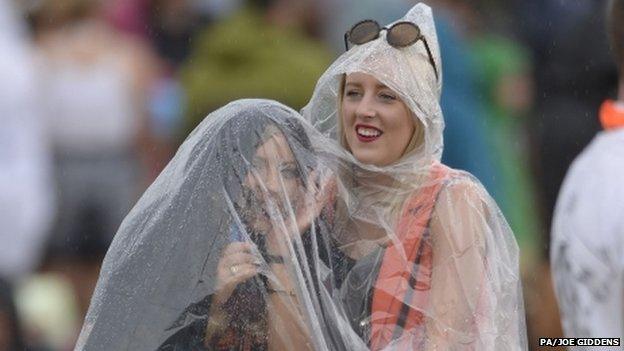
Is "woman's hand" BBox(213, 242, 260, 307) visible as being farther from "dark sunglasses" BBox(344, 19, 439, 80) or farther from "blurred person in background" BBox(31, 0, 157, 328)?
"blurred person in background" BBox(31, 0, 157, 328)

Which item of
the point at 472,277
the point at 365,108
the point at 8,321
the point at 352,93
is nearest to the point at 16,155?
the point at 8,321

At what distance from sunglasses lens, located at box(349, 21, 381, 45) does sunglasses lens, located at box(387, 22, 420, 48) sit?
0.05 metres

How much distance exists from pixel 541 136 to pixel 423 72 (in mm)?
4722

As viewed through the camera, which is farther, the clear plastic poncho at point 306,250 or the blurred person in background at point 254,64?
the blurred person in background at point 254,64

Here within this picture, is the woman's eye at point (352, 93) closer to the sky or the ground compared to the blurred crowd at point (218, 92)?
closer to the sky

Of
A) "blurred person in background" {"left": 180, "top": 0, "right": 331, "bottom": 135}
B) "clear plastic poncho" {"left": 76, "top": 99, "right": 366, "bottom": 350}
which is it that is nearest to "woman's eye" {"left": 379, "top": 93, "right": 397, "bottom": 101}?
→ "clear plastic poncho" {"left": 76, "top": 99, "right": 366, "bottom": 350}

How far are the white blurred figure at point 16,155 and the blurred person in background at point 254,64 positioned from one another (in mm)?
1420

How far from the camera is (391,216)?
5566 mm

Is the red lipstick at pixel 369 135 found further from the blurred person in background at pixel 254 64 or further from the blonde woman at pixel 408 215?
the blurred person in background at pixel 254 64

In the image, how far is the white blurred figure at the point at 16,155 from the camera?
24.8ft

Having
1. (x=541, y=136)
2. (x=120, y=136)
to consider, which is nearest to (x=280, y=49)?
(x=120, y=136)

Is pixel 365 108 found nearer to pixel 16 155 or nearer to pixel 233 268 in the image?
pixel 233 268

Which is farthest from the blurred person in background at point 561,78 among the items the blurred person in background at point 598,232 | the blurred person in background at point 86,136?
the blurred person in background at point 598,232

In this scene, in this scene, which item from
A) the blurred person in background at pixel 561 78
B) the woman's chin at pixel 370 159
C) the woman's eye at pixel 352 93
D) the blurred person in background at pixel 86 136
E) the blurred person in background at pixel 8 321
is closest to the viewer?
the woman's chin at pixel 370 159
